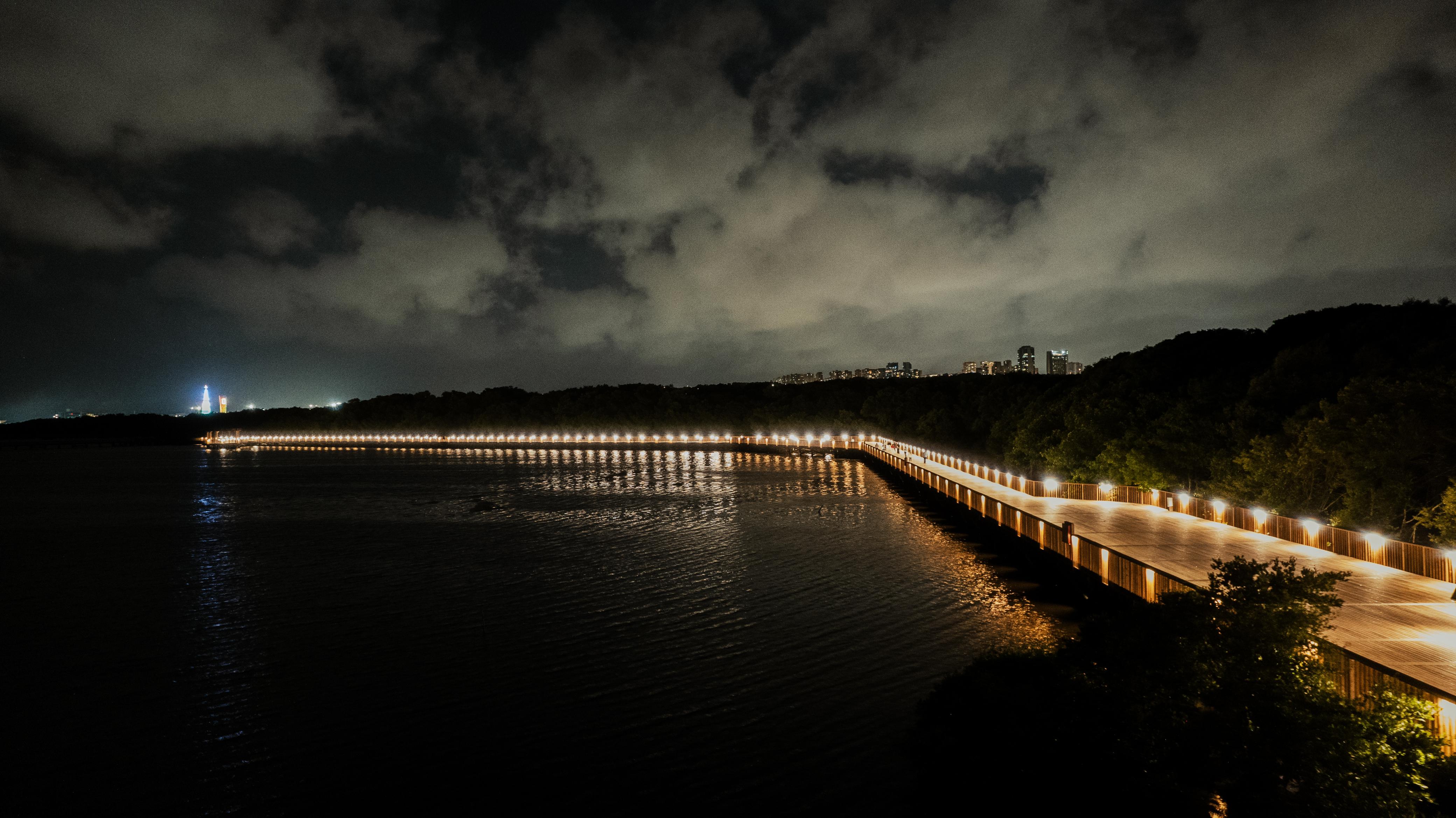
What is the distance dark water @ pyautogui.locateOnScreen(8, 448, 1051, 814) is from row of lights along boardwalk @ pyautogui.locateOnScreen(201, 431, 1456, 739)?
2.65m

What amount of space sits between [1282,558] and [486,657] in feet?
65.6

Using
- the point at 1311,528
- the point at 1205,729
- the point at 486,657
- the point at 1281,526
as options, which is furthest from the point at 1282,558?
the point at 486,657

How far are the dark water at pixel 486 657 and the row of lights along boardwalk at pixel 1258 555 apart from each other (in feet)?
8.69

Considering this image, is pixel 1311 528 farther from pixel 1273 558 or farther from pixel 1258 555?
pixel 1273 558

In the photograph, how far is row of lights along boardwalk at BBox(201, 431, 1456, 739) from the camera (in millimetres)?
13242

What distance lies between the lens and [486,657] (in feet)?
66.5

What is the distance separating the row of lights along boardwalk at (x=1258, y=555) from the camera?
43.4 feet

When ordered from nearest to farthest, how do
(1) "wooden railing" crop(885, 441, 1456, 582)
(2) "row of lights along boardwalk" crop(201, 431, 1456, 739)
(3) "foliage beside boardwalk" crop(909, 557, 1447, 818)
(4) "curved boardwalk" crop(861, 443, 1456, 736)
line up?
(3) "foliage beside boardwalk" crop(909, 557, 1447, 818) < (4) "curved boardwalk" crop(861, 443, 1456, 736) < (2) "row of lights along boardwalk" crop(201, 431, 1456, 739) < (1) "wooden railing" crop(885, 441, 1456, 582)

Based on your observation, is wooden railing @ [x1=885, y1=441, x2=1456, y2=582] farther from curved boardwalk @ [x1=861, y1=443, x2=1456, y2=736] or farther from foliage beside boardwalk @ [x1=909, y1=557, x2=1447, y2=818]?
foliage beside boardwalk @ [x1=909, y1=557, x2=1447, y2=818]

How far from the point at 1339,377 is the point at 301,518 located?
52741mm

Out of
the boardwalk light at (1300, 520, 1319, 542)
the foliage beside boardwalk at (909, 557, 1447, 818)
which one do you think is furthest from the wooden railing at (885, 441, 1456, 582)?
the foliage beside boardwalk at (909, 557, 1447, 818)

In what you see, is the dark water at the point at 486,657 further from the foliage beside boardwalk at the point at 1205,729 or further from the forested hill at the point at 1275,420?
the forested hill at the point at 1275,420

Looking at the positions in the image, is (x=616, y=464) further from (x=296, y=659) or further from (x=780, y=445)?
(x=296, y=659)

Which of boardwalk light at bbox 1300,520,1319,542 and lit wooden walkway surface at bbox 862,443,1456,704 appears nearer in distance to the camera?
lit wooden walkway surface at bbox 862,443,1456,704
